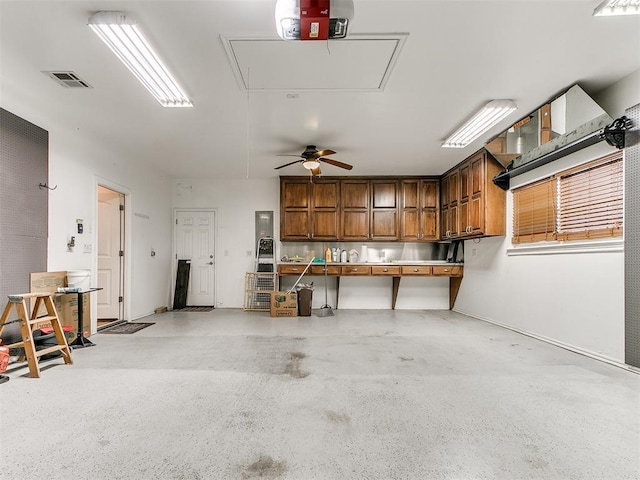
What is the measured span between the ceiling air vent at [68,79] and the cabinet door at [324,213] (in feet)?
13.2

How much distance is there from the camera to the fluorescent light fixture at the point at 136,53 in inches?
80.4

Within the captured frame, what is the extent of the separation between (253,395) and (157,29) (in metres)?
2.75

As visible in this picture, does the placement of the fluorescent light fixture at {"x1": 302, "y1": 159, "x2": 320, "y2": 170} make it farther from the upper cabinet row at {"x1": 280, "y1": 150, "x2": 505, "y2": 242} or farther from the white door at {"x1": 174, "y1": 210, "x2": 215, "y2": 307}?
the white door at {"x1": 174, "y1": 210, "x2": 215, "y2": 307}

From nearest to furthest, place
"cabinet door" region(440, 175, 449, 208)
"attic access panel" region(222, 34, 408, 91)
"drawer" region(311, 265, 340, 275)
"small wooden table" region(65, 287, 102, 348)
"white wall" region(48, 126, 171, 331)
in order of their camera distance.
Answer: "attic access panel" region(222, 34, 408, 91) < "small wooden table" region(65, 287, 102, 348) < "white wall" region(48, 126, 171, 331) < "drawer" region(311, 265, 340, 275) < "cabinet door" region(440, 175, 449, 208)

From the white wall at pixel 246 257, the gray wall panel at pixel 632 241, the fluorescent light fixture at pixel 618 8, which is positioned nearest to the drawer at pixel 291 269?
the white wall at pixel 246 257

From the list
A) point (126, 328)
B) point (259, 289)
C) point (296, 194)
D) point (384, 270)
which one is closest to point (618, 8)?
point (384, 270)

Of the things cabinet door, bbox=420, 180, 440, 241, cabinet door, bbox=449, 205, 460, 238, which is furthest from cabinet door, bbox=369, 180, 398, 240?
cabinet door, bbox=449, 205, 460, 238

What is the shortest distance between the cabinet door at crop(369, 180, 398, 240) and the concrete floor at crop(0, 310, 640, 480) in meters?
3.09

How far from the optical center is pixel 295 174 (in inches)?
247

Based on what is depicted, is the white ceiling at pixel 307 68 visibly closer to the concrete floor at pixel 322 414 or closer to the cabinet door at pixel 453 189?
the cabinet door at pixel 453 189

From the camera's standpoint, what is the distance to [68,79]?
285cm

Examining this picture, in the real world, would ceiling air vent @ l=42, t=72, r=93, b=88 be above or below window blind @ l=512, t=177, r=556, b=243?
above

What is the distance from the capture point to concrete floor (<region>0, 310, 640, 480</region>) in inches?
60.2

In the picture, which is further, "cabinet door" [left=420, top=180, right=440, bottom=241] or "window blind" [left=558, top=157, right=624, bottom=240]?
"cabinet door" [left=420, top=180, right=440, bottom=241]
